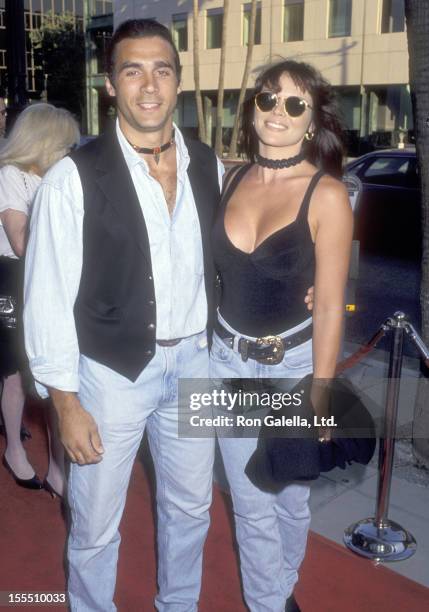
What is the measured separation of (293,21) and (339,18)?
2507 millimetres

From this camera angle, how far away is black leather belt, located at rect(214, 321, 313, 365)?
2.50m

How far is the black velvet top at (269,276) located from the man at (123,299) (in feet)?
0.32

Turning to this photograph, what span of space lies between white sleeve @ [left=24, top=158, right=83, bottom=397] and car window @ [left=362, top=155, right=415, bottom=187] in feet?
30.5

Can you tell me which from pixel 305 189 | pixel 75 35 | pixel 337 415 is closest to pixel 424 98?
pixel 305 189

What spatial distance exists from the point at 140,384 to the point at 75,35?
53.6 metres

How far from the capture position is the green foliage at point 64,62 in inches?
1903

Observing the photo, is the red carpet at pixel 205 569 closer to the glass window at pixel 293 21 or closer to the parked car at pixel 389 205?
the parked car at pixel 389 205

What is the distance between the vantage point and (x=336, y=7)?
97.1ft

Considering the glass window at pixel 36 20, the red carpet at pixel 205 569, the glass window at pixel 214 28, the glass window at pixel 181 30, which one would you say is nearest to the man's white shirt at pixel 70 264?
the red carpet at pixel 205 569

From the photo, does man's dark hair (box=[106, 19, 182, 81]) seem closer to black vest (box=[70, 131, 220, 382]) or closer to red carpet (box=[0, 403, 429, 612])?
black vest (box=[70, 131, 220, 382])

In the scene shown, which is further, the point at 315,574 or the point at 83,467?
the point at 315,574

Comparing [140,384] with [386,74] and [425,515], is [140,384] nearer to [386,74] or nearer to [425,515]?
[425,515]

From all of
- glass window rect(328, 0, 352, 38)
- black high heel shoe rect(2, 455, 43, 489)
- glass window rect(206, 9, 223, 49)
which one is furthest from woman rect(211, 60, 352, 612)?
glass window rect(206, 9, 223, 49)

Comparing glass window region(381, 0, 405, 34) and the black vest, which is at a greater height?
glass window region(381, 0, 405, 34)
